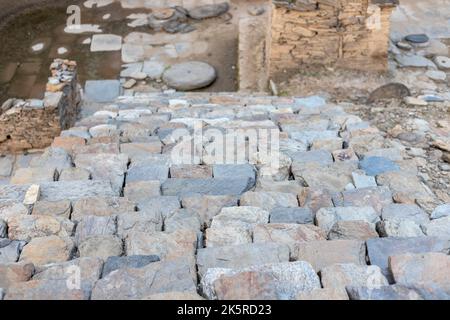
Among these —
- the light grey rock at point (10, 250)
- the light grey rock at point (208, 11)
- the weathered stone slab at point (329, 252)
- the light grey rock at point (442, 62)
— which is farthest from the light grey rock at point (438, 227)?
the light grey rock at point (208, 11)

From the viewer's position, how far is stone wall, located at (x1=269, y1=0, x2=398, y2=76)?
7.48 metres

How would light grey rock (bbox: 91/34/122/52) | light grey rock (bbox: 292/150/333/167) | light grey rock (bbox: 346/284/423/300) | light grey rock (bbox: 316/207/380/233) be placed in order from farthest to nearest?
1. light grey rock (bbox: 91/34/122/52)
2. light grey rock (bbox: 292/150/333/167)
3. light grey rock (bbox: 316/207/380/233)
4. light grey rock (bbox: 346/284/423/300)

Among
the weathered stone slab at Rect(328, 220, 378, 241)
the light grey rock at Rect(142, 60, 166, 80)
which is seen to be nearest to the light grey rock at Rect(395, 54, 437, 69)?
the light grey rock at Rect(142, 60, 166, 80)

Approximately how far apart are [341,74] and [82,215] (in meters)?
5.62

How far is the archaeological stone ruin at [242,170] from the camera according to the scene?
2361 mm

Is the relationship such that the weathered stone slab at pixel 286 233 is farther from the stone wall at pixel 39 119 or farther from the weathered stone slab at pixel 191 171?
the stone wall at pixel 39 119

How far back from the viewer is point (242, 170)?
3.81 m

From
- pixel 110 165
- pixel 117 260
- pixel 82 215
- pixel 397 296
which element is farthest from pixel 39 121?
pixel 397 296

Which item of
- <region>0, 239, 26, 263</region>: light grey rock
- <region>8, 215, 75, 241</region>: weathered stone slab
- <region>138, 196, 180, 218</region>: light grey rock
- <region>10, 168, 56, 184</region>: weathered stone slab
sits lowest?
<region>10, 168, 56, 184</region>: weathered stone slab

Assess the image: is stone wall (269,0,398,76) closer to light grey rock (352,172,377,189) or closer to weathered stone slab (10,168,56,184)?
light grey rock (352,172,377,189)

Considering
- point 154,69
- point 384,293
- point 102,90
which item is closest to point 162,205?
point 384,293

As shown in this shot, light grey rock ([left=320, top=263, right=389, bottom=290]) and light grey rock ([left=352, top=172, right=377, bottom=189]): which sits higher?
light grey rock ([left=320, top=263, right=389, bottom=290])

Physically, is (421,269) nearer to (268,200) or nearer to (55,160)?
(268,200)

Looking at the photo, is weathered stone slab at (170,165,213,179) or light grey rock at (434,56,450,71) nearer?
weathered stone slab at (170,165,213,179)
